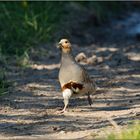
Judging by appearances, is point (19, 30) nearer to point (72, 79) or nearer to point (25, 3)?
point (25, 3)

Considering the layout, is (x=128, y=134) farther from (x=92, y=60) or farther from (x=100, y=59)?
(x=100, y=59)

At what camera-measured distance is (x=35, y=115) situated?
802cm

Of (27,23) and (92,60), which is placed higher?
(27,23)

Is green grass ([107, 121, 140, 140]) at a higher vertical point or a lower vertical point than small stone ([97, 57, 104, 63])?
lower

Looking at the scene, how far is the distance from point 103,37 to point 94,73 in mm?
3873

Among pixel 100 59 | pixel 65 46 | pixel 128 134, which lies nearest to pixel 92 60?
pixel 100 59

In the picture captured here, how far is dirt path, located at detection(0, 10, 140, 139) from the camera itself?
7.16 m

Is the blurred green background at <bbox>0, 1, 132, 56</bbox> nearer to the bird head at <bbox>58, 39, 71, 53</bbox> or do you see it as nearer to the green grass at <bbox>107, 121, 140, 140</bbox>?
the bird head at <bbox>58, 39, 71, 53</bbox>

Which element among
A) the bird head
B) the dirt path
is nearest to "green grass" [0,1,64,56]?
the dirt path

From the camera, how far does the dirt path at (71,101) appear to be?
716 centimetres

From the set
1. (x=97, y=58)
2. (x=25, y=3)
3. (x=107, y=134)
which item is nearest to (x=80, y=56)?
(x=97, y=58)

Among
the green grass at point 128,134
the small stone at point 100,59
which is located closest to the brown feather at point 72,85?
the green grass at point 128,134

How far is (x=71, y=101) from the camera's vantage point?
29.6ft

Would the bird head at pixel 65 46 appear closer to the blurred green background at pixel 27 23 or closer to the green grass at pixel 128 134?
the green grass at pixel 128 134
